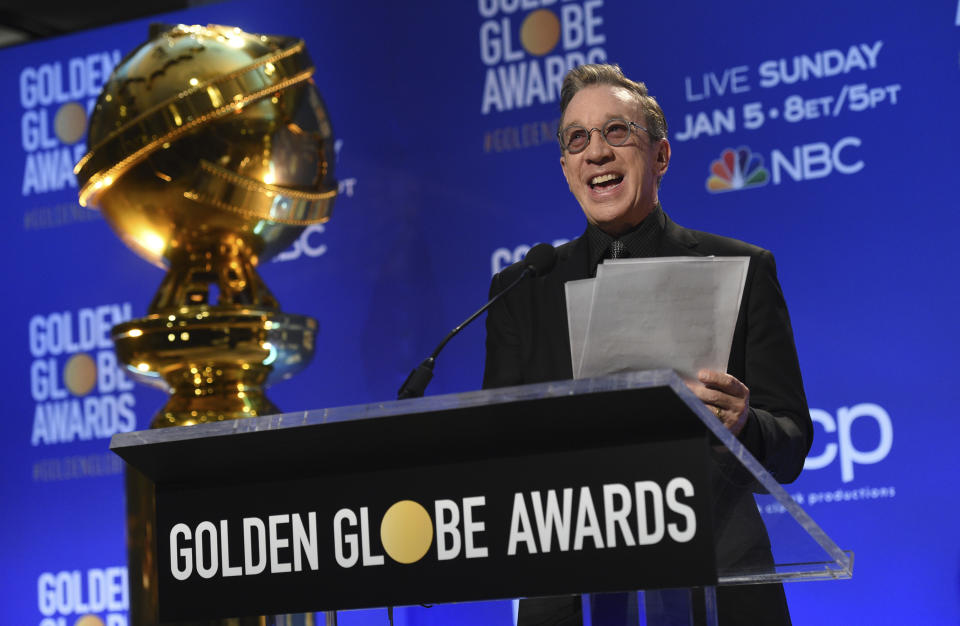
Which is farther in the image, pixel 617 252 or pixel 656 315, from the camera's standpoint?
pixel 617 252

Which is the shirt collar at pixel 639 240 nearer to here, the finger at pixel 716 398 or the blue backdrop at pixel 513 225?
the finger at pixel 716 398

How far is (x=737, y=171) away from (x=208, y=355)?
163cm

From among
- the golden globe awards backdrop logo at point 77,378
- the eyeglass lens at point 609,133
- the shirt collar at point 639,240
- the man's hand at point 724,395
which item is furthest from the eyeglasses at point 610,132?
the golden globe awards backdrop logo at point 77,378

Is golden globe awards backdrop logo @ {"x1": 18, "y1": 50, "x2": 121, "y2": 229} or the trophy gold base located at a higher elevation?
golden globe awards backdrop logo @ {"x1": 18, "y1": 50, "x2": 121, "y2": 229}

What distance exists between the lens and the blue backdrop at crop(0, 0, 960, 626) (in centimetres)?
317

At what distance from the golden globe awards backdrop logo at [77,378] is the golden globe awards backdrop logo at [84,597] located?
480 mm

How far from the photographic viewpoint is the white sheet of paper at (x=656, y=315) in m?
1.26

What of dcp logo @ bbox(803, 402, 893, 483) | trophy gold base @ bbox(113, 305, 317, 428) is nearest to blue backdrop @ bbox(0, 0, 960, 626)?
dcp logo @ bbox(803, 402, 893, 483)

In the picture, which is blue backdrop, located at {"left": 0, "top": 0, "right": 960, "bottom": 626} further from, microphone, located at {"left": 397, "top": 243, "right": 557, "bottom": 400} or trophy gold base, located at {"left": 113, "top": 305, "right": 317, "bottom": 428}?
microphone, located at {"left": 397, "top": 243, "right": 557, "bottom": 400}

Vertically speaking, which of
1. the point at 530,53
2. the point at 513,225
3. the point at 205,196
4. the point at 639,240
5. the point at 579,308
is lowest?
the point at 579,308

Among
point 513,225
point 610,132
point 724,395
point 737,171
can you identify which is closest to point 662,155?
point 610,132

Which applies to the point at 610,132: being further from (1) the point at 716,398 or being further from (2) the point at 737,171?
(2) the point at 737,171

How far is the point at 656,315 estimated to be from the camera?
4.15 feet

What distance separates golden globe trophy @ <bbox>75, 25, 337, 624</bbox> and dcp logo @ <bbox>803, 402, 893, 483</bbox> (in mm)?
1432
